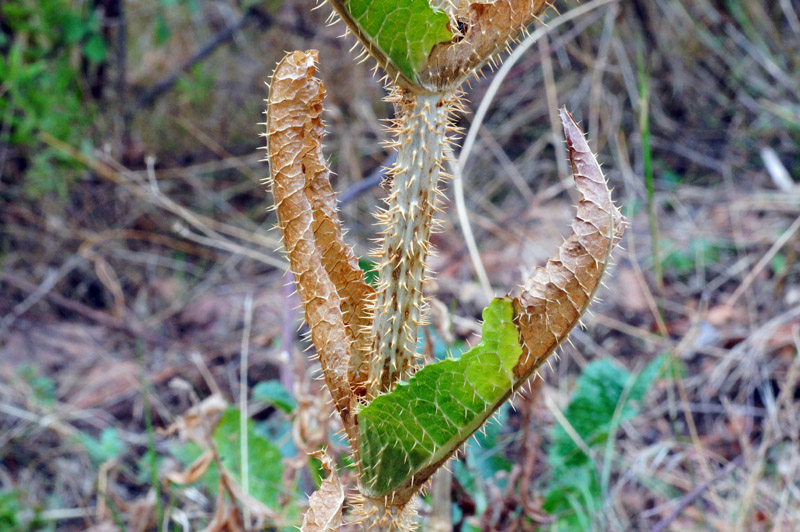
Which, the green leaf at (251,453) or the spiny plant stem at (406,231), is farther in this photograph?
the green leaf at (251,453)

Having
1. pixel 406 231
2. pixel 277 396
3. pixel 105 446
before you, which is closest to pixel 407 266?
pixel 406 231

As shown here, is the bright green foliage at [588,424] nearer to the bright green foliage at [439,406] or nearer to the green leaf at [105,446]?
the bright green foliage at [439,406]

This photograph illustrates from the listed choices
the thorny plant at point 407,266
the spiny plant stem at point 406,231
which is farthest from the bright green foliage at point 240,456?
the spiny plant stem at point 406,231

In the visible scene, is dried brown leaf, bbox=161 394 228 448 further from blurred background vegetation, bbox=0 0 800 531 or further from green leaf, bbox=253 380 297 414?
green leaf, bbox=253 380 297 414

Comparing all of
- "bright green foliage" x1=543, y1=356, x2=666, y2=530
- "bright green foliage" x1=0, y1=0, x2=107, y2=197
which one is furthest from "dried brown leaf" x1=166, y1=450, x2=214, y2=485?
"bright green foliage" x1=0, y1=0, x2=107, y2=197

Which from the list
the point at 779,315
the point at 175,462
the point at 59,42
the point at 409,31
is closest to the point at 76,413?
the point at 175,462

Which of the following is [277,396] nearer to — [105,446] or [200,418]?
[200,418]
